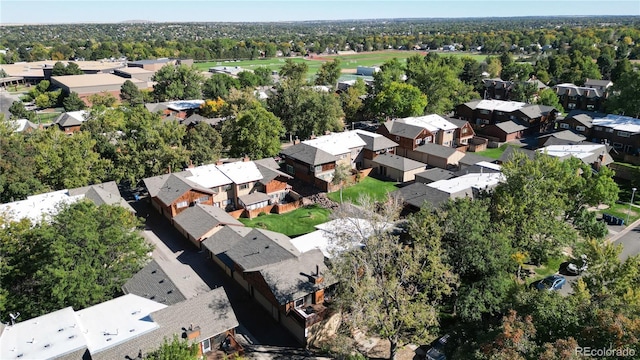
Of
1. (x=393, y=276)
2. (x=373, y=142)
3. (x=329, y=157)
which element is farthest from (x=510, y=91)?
(x=393, y=276)

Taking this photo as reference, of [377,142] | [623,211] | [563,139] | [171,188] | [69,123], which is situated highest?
[69,123]

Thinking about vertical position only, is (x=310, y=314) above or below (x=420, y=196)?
below

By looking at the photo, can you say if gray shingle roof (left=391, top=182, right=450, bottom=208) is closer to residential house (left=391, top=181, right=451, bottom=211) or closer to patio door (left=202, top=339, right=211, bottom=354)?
residential house (left=391, top=181, right=451, bottom=211)

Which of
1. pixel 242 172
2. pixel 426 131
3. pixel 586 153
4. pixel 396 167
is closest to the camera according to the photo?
pixel 242 172

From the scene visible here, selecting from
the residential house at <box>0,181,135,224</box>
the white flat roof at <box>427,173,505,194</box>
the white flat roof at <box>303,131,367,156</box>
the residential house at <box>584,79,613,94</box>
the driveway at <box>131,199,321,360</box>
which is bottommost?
the driveway at <box>131,199,321,360</box>

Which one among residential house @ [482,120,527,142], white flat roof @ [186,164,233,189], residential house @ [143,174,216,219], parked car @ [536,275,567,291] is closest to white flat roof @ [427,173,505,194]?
parked car @ [536,275,567,291]

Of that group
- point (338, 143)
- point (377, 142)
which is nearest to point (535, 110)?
point (377, 142)

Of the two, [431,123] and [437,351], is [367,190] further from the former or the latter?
[437,351]
